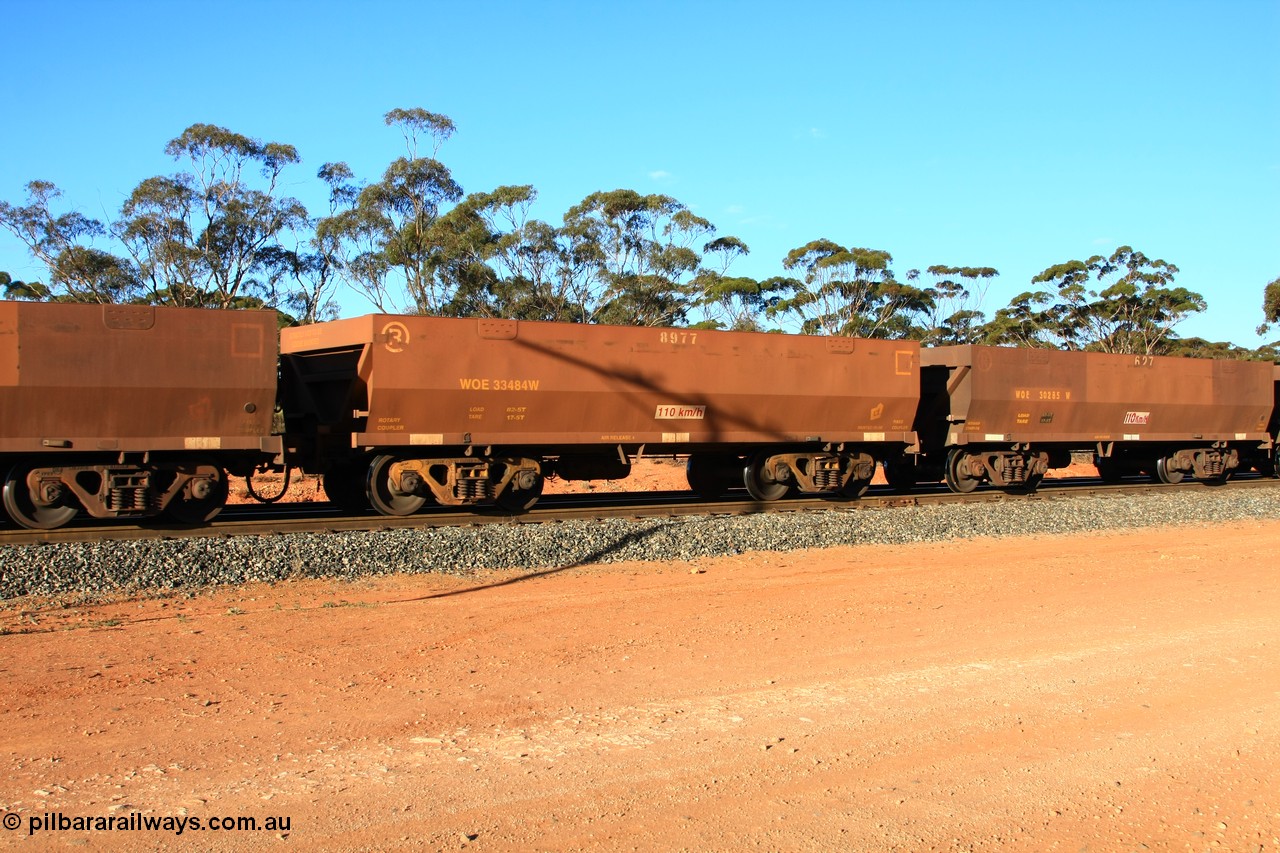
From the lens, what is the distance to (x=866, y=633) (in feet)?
25.6

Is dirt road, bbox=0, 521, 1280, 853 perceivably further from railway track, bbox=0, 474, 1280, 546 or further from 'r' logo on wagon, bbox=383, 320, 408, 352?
'r' logo on wagon, bbox=383, 320, 408, 352

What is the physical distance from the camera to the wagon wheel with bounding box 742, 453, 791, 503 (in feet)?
55.2

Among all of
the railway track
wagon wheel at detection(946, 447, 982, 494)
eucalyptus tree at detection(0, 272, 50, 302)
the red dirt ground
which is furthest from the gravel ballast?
eucalyptus tree at detection(0, 272, 50, 302)

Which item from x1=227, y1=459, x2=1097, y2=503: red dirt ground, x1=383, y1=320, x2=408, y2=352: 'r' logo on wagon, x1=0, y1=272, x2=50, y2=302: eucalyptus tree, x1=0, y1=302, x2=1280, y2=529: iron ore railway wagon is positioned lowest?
x1=227, y1=459, x2=1097, y2=503: red dirt ground

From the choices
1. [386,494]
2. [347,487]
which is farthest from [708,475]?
[347,487]

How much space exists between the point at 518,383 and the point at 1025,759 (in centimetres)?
1021

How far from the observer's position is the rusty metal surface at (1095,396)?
18677 mm

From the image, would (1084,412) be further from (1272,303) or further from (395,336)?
(1272,303)

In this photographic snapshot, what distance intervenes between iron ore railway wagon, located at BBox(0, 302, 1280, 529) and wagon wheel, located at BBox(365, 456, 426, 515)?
3 centimetres

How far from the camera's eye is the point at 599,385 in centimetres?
1484

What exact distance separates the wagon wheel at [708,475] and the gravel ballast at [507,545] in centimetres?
→ 270

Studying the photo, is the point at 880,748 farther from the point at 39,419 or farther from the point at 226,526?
the point at 39,419

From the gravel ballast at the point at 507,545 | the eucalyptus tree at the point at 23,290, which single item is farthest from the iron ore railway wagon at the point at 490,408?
the eucalyptus tree at the point at 23,290

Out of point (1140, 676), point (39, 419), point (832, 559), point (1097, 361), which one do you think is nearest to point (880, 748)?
point (1140, 676)
